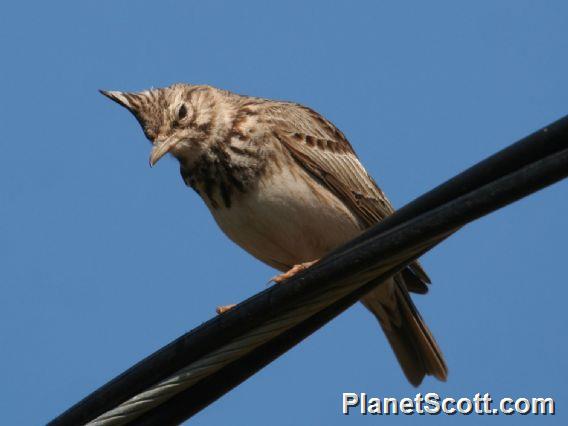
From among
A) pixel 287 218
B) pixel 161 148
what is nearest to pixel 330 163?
pixel 287 218

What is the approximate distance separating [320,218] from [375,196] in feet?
2.95

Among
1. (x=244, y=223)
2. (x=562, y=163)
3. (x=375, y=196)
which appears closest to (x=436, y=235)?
(x=562, y=163)

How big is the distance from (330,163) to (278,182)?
30.8 inches

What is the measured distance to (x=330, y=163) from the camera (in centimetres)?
926

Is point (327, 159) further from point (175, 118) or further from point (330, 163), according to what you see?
point (175, 118)

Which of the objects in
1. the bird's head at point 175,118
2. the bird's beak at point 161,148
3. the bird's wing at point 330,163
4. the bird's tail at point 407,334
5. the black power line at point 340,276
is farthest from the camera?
the bird's tail at point 407,334

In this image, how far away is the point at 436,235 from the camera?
474 cm

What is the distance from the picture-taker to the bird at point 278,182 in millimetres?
8594

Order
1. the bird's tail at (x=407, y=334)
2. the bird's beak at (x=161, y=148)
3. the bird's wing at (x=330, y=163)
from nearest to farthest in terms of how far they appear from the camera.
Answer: the bird's beak at (x=161, y=148) → the bird's wing at (x=330, y=163) → the bird's tail at (x=407, y=334)

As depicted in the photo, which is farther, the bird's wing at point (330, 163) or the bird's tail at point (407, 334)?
the bird's tail at point (407, 334)

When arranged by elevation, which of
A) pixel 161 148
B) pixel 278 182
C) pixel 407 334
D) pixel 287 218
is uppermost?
pixel 161 148

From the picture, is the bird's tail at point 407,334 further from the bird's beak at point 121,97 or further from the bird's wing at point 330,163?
the bird's beak at point 121,97

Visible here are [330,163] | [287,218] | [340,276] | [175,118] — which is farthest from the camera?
[330,163]

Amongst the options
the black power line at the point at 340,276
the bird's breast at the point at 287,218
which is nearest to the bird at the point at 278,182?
the bird's breast at the point at 287,218
